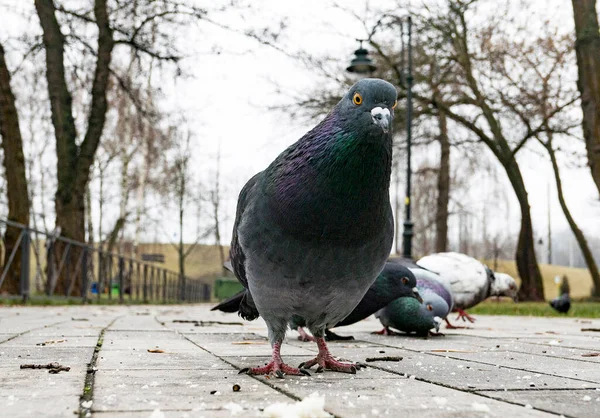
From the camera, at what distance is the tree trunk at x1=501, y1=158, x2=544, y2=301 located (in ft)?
58.9

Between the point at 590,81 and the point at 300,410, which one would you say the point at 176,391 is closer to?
the point at 300,410

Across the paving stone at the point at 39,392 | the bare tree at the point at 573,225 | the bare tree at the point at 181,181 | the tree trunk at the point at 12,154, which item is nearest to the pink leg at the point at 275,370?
the paving stone at the point at 39,392

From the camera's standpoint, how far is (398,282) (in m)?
4.66

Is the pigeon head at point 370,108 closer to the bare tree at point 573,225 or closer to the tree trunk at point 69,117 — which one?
the tree trunk at point 69,117

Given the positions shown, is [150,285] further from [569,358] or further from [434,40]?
[569,358]

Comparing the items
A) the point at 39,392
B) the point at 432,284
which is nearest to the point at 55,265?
the point at 432,284

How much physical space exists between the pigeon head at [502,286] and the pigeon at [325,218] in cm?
558

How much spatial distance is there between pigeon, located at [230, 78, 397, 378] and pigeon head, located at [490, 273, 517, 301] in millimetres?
5577

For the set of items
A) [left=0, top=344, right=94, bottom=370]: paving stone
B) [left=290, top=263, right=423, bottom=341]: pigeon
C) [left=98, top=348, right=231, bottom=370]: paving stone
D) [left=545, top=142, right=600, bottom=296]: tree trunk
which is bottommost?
[left=98, top=348, right=231, bottom=370]: paving stone

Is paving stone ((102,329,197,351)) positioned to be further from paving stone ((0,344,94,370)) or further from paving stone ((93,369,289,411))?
paving stone ((93,369,289,411))

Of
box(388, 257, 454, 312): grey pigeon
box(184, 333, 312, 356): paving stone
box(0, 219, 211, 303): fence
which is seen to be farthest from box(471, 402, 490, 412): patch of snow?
box(0, 219, 211, 303): fence

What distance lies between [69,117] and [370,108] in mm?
12352

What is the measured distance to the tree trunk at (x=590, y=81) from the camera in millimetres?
11367

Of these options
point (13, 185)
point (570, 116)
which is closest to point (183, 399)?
point (13, 185)
